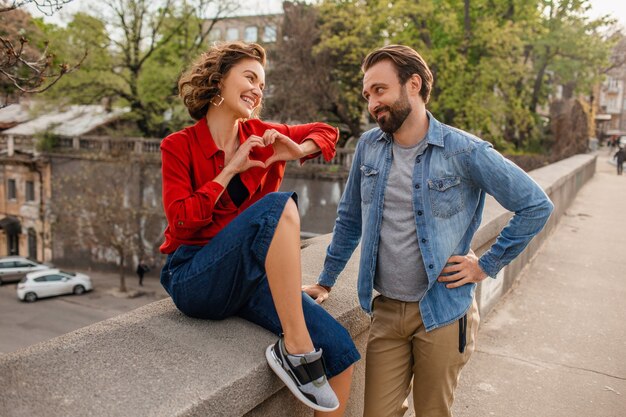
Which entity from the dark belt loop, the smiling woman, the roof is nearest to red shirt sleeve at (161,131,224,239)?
the smiling woman

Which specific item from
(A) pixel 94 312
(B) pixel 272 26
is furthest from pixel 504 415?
(B) pixel 272 26

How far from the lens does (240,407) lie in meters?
1.78

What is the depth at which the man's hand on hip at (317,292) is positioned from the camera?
2.64 metres

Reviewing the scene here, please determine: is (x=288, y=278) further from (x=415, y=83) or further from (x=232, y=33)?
(x=232, y=33)

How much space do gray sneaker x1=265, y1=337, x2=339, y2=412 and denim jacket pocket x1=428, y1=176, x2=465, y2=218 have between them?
0.78 m

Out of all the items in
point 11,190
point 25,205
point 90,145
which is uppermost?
point 90,145

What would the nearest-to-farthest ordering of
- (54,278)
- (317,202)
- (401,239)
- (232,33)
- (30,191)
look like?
(401,239)
(317,202)
(54,278)
(30,191)
(232,33)

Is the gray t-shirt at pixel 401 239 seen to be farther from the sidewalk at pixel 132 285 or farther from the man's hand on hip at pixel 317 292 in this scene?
the sidewalk at pixel 132 285

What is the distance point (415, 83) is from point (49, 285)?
26464mm

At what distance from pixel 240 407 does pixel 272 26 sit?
29.0 meters

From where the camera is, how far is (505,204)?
2291 mm

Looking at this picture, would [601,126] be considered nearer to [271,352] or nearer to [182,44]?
[182,44]

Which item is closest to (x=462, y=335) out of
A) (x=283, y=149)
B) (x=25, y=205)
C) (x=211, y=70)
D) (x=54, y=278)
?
(x=283, y=149)

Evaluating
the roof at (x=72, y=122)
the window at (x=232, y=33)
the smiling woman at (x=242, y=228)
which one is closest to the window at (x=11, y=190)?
the roof at (x=72, y=122)
